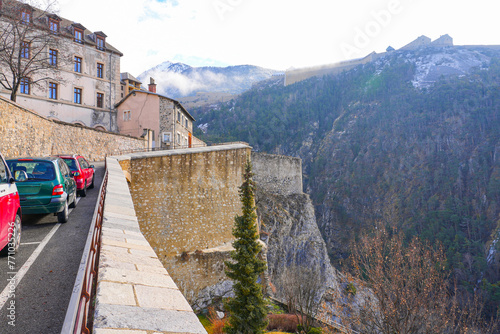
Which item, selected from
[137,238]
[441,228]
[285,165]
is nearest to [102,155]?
[285,165]

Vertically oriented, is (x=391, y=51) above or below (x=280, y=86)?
above

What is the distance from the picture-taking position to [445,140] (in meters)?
74.3

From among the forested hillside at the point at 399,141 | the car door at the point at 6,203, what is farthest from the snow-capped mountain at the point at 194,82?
the car door at the point at 6,203

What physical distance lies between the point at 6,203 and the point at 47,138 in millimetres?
15091

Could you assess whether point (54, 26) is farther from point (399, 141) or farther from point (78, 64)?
point (399, 141)

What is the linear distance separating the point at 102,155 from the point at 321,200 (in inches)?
2451

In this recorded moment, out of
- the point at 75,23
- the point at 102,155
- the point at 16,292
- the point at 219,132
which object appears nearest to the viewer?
the point at 16,292

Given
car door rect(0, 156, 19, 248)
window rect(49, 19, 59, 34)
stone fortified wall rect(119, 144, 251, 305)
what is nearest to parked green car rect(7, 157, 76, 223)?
car door rect(0, 156, 19, 248)

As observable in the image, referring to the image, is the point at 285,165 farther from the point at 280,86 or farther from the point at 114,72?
the point at 280,86

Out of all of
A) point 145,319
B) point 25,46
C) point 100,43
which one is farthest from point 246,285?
point 100,43

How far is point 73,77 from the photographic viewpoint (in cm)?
2602

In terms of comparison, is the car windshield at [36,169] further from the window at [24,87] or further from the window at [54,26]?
the window at [54,26]

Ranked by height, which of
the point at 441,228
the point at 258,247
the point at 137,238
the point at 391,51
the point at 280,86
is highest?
the point at 391,51

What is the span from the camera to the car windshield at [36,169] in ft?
18.7
